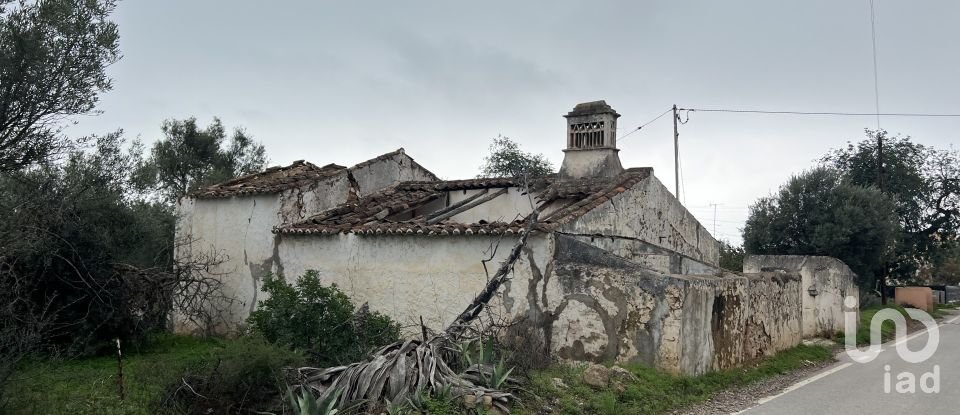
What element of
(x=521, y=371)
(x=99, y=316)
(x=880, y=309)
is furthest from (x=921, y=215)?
(x=99, y=316)

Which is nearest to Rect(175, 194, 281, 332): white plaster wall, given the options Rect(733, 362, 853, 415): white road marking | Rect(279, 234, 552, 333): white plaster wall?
Rect(279, 234, 552, 333): white plaster wall

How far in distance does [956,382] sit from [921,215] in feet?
96.3

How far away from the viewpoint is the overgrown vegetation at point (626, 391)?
9.68 m

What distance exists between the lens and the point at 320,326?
36.8ft

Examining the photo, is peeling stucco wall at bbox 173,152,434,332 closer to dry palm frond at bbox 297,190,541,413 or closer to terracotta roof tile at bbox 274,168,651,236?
terracotta roof tile at bbox 274,168,651,236

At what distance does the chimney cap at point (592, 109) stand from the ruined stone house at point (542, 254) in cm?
4

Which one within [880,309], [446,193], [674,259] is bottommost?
[880,309]

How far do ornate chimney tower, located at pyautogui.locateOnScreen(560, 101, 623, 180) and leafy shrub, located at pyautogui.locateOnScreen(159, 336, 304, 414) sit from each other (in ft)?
35.6

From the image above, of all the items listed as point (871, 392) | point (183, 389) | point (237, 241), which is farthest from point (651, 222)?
point (183, 389)

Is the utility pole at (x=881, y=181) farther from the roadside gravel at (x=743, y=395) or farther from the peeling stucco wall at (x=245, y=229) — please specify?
the peeling stucco wall at (x=245, y=229)

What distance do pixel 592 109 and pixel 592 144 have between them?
2.92ft

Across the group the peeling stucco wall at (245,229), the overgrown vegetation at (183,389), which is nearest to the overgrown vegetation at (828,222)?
the peeling stucco wall at (245,229)

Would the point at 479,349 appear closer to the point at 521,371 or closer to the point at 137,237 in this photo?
the point at 521,371

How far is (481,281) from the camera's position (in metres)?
14.0
